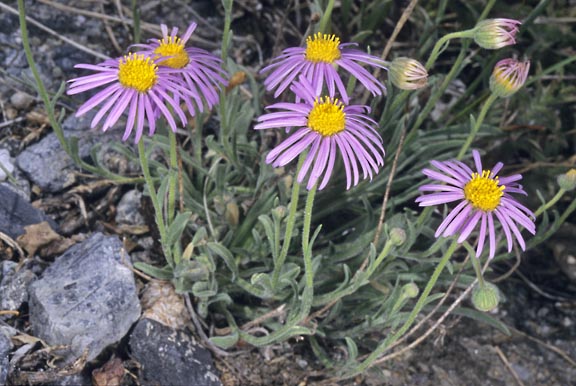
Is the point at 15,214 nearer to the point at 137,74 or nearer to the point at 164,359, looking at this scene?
the point at 164,359

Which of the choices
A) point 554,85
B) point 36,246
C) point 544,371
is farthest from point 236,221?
point 554,85

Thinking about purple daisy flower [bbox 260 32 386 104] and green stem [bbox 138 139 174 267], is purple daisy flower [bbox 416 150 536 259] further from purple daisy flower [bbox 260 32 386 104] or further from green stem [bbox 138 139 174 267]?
green stem [bbox 138 139 174 267]

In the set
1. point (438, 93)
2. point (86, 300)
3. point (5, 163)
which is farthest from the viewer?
point (5, 163)

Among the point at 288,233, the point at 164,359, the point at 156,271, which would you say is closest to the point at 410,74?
the point at 288,233

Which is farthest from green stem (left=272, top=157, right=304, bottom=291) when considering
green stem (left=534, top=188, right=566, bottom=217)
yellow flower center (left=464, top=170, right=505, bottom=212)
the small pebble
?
the small pebble

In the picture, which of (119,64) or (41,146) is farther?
(41,146)

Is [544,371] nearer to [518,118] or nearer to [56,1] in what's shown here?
[518,118]
